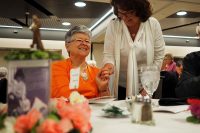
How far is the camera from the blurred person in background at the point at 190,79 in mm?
1707

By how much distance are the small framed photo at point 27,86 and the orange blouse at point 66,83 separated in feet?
3.70

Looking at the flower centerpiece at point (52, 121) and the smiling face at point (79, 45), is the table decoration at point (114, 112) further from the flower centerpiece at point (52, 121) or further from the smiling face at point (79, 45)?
the smiling face at point (79, 45)

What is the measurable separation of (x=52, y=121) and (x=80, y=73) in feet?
4.42

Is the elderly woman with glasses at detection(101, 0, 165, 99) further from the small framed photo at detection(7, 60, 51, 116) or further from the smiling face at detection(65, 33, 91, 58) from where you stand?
the small framed photo at detection(7, 60, 51, 116)

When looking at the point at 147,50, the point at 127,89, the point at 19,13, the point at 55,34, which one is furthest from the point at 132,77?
the point at 55,34

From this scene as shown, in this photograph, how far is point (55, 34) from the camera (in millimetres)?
10641

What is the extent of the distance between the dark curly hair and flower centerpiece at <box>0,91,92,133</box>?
1.39 m

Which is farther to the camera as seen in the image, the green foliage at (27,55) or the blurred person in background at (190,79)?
the blurred person in background at (190,79)

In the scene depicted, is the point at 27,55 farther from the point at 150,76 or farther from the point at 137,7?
the point at 137,7

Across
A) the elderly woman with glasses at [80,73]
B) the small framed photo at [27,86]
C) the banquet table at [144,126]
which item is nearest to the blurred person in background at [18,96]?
the small framed photo at [27,86]

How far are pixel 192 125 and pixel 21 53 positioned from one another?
63 cm

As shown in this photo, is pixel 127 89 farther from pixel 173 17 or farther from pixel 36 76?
pixel 173 17

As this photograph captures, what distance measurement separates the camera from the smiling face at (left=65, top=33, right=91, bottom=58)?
2.07 m

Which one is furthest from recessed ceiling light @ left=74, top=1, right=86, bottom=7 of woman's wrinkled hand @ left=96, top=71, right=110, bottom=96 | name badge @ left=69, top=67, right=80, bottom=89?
name badge @ left=69, top=67, right=80, bottom=89
